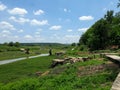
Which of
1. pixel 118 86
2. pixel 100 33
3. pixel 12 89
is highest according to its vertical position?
pixel 100 33

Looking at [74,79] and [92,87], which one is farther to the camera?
[74,79]

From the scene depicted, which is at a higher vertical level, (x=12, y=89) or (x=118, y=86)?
(x=118, y=86)

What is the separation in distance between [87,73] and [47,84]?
2905 millimetres

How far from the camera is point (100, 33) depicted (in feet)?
155

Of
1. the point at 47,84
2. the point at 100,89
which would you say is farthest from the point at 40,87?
the point at 100,89

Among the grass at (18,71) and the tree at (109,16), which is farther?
the tree at (109,16)

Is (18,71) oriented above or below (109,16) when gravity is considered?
below

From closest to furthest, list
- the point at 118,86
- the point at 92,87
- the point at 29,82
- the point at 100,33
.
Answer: the point at 118,86 → the point at 92,87 → the point at 29,82 → the point at 100,33

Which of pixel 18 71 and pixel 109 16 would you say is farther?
pixel 109 16

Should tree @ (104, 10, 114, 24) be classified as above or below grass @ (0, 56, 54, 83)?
above

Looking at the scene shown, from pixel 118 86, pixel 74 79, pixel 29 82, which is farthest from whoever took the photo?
pixel 29 82

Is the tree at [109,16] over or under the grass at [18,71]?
over

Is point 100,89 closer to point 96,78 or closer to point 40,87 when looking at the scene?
point 96,78

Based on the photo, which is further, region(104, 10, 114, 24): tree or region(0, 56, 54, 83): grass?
region(104, 10, 114, 24): tree
